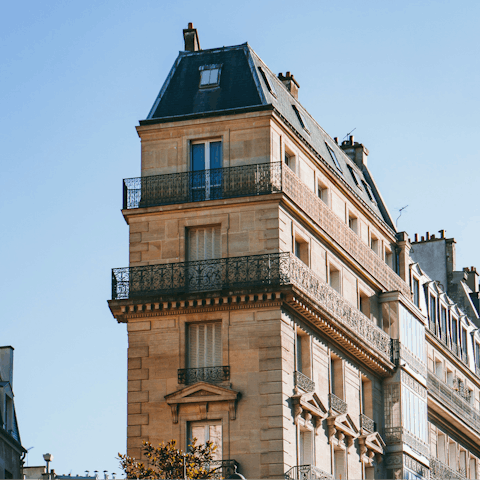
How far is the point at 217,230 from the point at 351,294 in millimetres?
6091

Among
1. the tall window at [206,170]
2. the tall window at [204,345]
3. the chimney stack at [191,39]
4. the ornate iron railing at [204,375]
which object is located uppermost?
the chimney stack at [191,39]

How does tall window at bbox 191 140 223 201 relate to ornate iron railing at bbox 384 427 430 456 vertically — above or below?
above

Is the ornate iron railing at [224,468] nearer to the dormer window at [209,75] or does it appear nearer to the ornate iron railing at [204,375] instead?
the ornate iron railing at [204,375]

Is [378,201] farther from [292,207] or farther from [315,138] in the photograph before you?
[292,207]

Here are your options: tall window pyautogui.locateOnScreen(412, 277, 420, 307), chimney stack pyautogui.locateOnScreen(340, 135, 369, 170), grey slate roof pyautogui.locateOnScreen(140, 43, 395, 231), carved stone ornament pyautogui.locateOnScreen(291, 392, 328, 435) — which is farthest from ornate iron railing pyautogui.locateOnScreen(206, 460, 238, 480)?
chimney stack pyautogui.locateOnScreen(340, 135, 369, 170)

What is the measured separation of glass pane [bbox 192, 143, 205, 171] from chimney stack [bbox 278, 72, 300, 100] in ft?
23.7

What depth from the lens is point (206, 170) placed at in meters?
39.1

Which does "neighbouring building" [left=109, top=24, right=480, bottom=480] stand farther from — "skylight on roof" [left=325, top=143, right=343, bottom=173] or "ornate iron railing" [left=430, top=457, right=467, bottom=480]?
"ornate iron railing" [left=430, top=457, right=467, bottom=480]

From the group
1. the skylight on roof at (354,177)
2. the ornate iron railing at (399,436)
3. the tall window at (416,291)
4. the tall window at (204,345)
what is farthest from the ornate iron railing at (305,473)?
the tall window at (416,291)

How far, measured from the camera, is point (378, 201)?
160 ft

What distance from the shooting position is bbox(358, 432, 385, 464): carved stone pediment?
134 feet

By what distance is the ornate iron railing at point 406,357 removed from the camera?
144 feet

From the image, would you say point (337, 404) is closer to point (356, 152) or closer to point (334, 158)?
point (334, 158)

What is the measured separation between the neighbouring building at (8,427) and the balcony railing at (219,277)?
8.67 m
